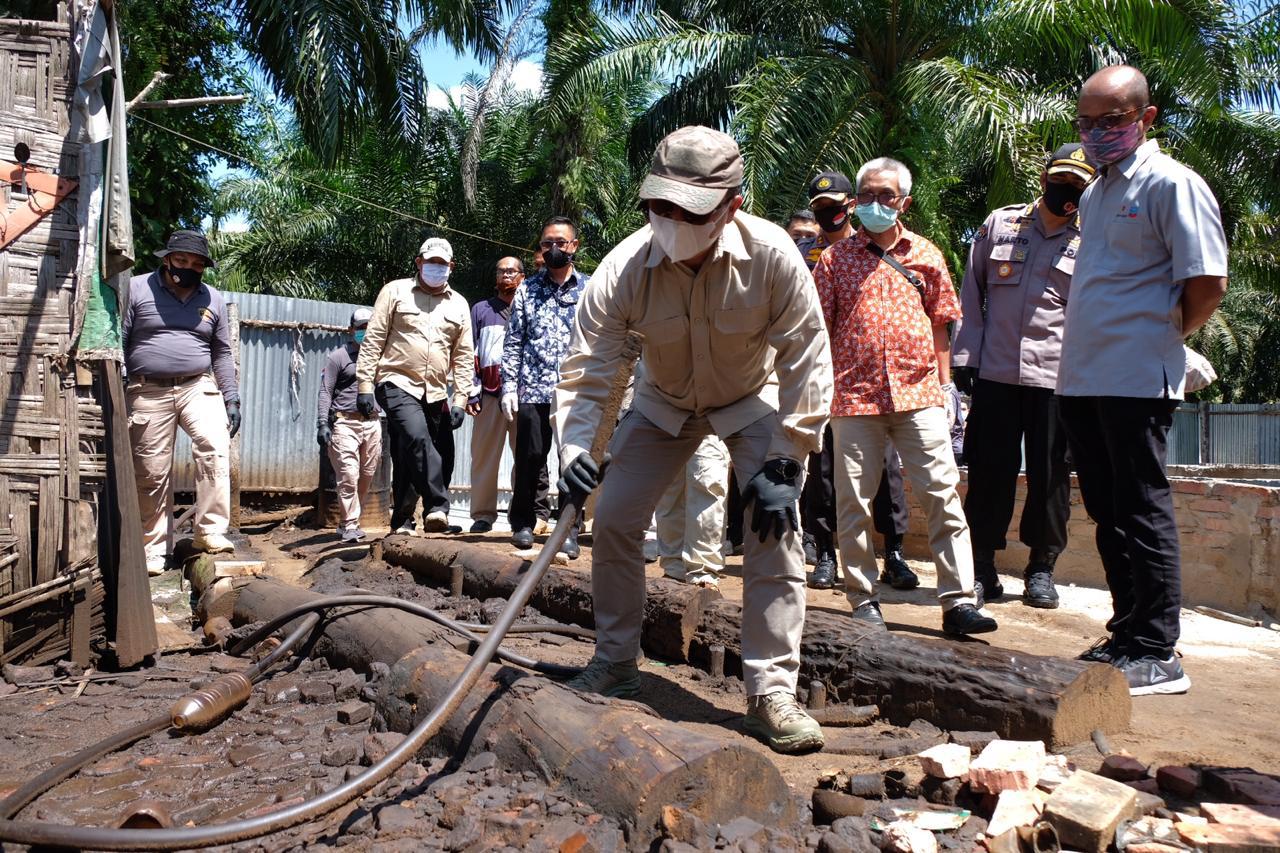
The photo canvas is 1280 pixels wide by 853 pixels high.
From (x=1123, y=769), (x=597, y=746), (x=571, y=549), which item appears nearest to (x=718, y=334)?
(x=597, y=746)

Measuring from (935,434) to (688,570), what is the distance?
5.74 feet

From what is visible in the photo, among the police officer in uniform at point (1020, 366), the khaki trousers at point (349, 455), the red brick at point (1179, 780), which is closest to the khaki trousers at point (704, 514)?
the police officer in uniform at point (1020, 366)

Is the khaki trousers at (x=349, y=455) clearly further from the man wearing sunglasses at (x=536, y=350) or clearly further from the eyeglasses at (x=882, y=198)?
the eyeglasses at (x=882, y=198)

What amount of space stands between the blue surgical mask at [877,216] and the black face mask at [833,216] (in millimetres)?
821

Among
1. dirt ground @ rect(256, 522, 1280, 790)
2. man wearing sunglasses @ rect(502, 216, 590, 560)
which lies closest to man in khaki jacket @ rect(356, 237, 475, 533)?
man wearing sunglasses @ rect(502, 216, 590, 560)

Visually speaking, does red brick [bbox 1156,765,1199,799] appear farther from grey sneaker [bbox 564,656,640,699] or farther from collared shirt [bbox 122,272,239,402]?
→ collared shirt [bbox 122,272,239,402]

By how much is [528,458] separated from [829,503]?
2.03 metres

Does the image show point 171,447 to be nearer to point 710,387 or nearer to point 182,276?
point 182,276

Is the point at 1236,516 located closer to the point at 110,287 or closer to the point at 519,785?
the point at 519,785

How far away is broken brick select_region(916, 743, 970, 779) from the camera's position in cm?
315

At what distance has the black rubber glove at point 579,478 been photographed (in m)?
3.63

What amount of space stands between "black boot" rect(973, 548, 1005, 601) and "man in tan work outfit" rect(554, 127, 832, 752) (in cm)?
235

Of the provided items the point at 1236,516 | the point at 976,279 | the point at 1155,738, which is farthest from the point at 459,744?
the point at 1236,516

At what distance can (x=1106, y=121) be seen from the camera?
13.9ft
